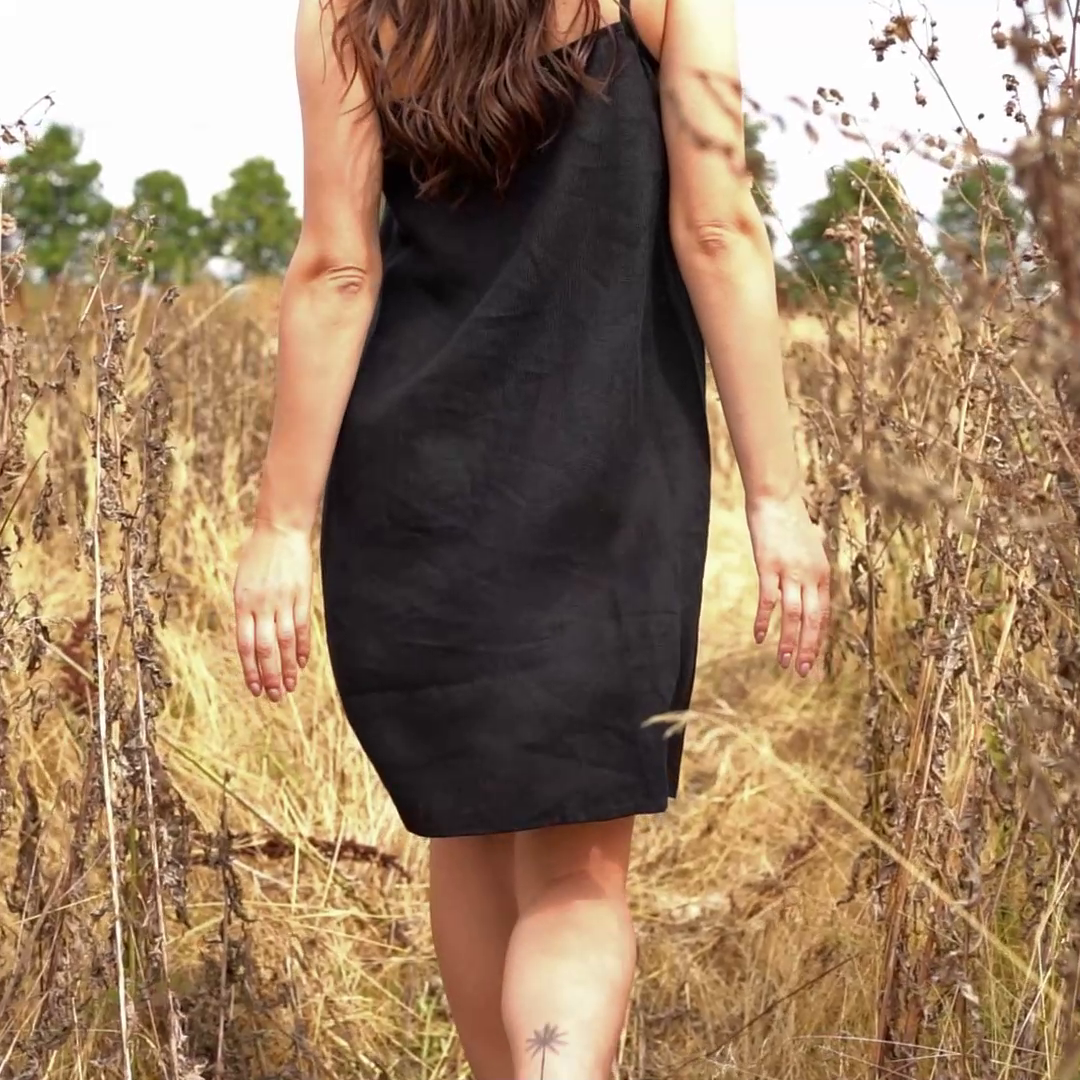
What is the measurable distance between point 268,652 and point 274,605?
5 centimetres

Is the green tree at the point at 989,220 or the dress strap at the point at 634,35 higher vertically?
the dress strap at the point at 634,35

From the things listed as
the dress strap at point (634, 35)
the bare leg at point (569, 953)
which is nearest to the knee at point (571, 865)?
the bare leg at point (569, 953)

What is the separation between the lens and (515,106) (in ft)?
6.17

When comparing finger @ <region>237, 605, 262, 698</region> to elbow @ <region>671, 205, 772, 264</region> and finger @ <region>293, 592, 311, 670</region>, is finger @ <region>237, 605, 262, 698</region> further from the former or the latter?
elbow @ <region>671, 205, 772, 264</region>

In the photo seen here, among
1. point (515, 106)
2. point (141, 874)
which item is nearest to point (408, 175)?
point (515, 106)

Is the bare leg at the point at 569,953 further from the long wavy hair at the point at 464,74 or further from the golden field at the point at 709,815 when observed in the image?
the long wavy hair at the point at 464,74

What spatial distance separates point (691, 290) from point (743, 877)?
1912 mm

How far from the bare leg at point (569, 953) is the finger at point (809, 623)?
0.29 meters

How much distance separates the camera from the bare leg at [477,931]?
7.30 ft

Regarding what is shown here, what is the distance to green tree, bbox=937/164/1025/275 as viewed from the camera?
195cm

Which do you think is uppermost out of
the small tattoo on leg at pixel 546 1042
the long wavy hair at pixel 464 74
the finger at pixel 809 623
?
the long wavy hair at pixel 464 74

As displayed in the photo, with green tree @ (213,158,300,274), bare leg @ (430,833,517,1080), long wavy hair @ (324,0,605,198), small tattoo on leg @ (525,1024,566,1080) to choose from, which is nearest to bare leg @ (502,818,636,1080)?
small tattoo on leg @ (525,1024,566,1080)

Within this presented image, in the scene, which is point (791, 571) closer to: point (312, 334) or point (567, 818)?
point (567, 818)

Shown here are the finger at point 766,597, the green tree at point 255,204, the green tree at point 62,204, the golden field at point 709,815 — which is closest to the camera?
the finger at point 766,597
